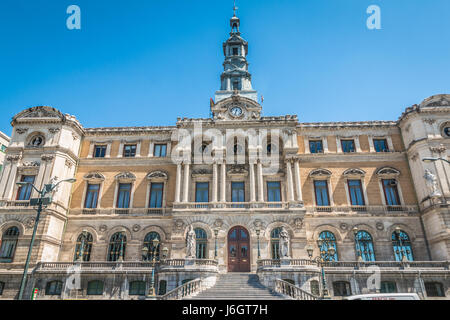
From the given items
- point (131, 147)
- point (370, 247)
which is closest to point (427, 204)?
point (370, 247)

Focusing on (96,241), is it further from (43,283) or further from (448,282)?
(448,282)

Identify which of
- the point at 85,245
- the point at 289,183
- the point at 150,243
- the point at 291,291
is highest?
the point at 289,183

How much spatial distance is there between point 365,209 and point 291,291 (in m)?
14.8

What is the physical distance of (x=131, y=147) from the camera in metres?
34.8

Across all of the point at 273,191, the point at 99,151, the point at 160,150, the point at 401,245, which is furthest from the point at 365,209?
the point at 99,151

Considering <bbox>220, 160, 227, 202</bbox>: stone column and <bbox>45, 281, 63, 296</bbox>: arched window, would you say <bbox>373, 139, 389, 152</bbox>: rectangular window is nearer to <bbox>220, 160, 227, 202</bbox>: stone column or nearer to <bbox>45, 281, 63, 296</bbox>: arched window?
<bbox>220, 160, 227, 202</bbox>: stone column

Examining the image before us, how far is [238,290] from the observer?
21.1m

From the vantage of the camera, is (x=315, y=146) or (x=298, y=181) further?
(x=315, y=146)

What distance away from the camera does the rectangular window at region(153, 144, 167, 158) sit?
3419cm

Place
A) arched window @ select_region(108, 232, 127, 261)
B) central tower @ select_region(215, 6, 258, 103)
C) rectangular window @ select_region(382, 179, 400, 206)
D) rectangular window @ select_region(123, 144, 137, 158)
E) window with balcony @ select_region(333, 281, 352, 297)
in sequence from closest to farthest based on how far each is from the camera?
window with balcony @ select_region(333, 281, 352, 297) < arched window @ select_region(108, 232, 127, 261) < rectangular window @ select_region(382, 179, 400, 206) < rectangular window @ select_region(123, 144, 137, 158) < central tower @ select_region(215, 6, 258, 103)

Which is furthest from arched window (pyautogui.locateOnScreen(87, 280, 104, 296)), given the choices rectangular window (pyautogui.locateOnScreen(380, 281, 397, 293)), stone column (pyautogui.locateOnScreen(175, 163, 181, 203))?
rectangular window (pyautogui.locateOnScreen(380, 281, 397, 293))

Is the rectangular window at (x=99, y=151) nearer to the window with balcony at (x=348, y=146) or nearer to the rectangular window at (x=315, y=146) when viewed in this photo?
the rectangular window at (x=315, y=146)

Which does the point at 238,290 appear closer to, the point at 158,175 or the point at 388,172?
Answer: the point at 158,175

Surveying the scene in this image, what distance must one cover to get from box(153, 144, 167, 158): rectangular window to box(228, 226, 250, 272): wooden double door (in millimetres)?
11810
